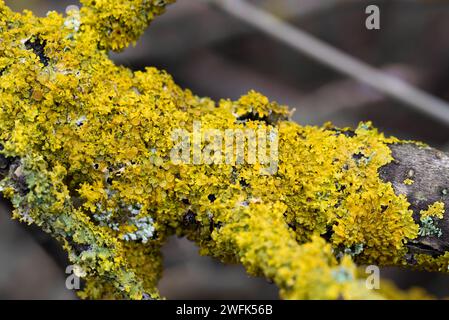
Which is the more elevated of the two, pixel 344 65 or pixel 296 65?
pixel 296 65

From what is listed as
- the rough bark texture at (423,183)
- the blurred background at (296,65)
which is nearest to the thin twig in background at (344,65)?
the blurred background at (296,65)

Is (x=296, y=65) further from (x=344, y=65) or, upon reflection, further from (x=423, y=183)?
(x=423, y=183)

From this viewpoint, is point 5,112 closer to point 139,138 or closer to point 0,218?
point 139,138

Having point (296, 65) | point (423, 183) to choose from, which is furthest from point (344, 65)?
point (423, 183)

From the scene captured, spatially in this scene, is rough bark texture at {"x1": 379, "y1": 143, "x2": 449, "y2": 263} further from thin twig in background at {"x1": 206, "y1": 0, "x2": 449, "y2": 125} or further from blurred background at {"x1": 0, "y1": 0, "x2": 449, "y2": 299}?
blurred background at {"x1": 0, "y1": 0, "x2": 449, "y2": 299}

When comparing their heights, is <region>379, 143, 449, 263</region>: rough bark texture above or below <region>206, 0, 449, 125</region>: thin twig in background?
below

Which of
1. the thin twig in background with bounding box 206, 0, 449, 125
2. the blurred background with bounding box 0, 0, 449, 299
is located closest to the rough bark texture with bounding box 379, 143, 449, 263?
the thin twig in background with bounding box 206, 0, 449, 125

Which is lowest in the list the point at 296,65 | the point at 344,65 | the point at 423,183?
the point at 423,183

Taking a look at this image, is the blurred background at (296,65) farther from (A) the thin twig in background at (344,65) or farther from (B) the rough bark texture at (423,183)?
(B) the rough bark texture at (423,183)
